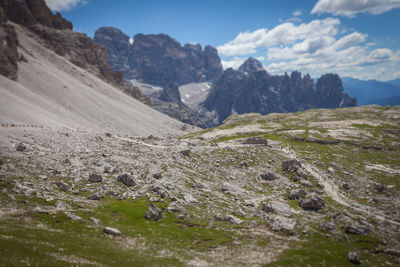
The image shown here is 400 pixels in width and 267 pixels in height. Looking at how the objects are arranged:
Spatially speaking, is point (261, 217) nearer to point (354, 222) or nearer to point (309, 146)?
point (354, 222)

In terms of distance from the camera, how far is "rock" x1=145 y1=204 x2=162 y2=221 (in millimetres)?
35188

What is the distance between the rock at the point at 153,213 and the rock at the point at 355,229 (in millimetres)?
30738

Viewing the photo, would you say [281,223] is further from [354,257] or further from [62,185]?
[62,185]

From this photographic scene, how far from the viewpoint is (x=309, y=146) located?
9356cm

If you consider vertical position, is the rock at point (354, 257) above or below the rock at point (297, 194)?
below

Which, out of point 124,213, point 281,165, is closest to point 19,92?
point 124,213

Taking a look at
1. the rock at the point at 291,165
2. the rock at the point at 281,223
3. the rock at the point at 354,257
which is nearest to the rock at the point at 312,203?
the rock at the point at 281,223

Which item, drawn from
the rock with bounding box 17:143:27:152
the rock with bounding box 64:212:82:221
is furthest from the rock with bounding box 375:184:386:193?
the rock with bounding box 17:143:27:152

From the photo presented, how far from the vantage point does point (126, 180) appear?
4403cm

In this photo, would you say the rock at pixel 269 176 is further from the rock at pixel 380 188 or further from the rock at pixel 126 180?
the rock at pixel 126 180

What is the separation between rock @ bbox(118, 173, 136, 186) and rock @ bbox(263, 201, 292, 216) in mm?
26395

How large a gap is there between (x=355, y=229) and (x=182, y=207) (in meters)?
28.6

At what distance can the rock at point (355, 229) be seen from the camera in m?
35.8

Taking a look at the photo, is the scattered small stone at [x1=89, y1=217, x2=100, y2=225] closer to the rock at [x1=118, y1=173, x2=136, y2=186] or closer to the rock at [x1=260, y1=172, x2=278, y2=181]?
the rock at [x1=118, y1=173, x2=136, y2=186]
